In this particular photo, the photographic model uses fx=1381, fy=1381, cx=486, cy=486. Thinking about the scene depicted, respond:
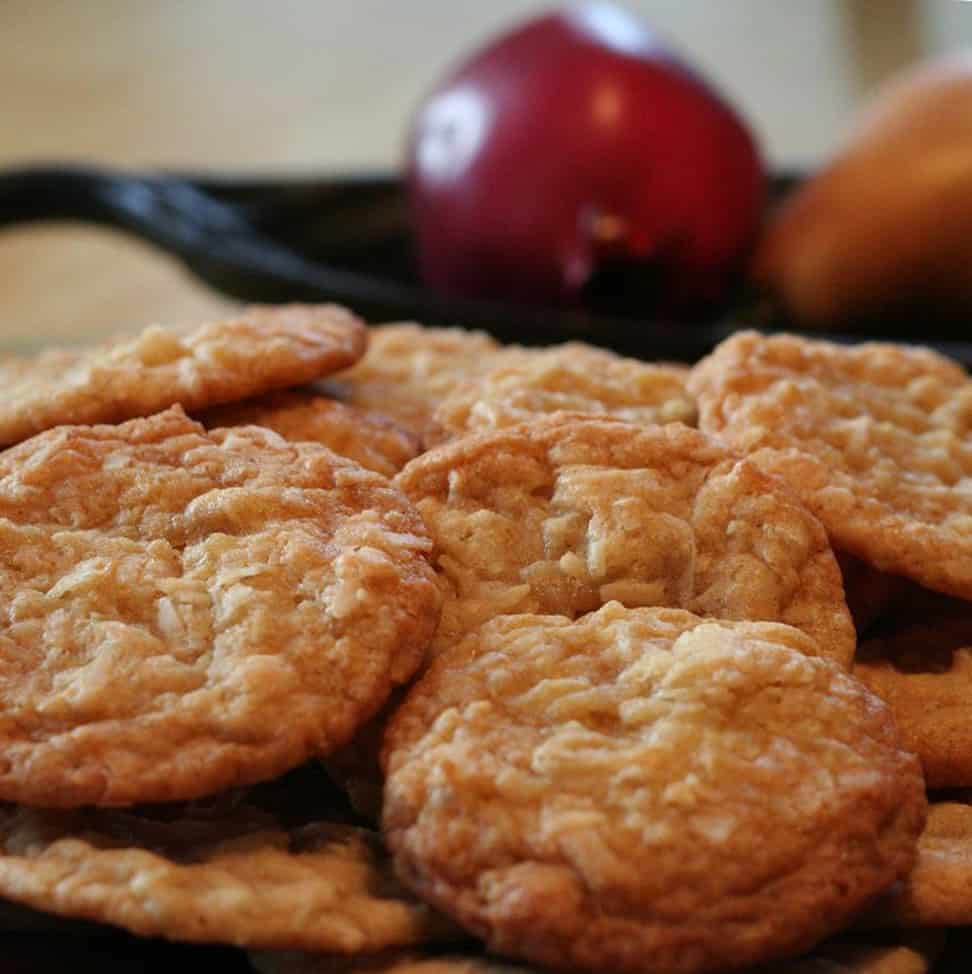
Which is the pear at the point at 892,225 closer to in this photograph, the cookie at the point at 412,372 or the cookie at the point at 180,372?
the cookie at the point at 412,372

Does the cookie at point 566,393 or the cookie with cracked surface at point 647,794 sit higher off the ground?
the cookie at point 566,393

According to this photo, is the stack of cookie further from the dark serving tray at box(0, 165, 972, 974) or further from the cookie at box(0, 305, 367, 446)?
A: the dark serving tray at box(0, 165, 972, 974)

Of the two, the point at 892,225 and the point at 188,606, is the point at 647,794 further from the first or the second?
the point at 892,225

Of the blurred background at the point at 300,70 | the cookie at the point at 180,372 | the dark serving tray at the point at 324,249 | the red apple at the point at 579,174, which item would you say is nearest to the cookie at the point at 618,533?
the cookie at the point at 180,372

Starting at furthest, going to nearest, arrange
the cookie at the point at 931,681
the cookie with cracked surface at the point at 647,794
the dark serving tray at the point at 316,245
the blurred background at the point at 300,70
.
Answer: the blurred background at the point at 300,70 < the dark serving tray at the point at 316,245 < the cookie at the point at 931,681 < the cookie with cracked surface at the point at 647,794

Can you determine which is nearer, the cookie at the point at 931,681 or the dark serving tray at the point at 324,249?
the cookie at the point at 931,681

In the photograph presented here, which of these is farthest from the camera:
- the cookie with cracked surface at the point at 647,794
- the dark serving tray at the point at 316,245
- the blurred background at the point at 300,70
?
the blurred background at the point at 300,70

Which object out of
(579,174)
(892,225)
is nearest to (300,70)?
(579,174)
